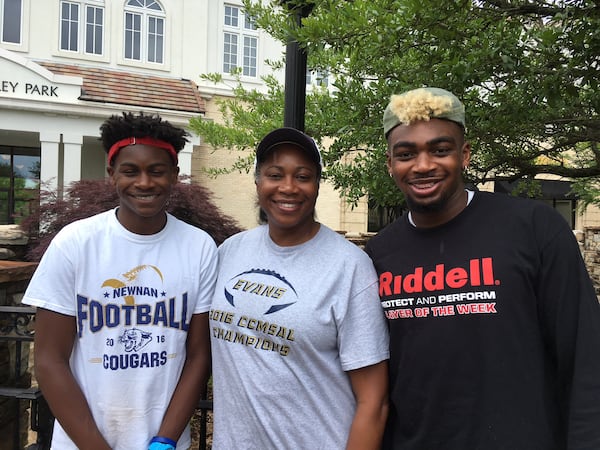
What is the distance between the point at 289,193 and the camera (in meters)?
1.84

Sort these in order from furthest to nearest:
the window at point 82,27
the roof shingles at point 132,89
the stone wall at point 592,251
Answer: the window at point 82,27
the roof shingles at point 132,89
the stone wall at point 592,251

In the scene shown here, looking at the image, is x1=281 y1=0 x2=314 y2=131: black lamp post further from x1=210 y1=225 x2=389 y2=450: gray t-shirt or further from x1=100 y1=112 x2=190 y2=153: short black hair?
x1=210 y1=225 x2=389 y2=450: gray t-shirt

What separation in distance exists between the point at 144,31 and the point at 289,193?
14426 millimetres

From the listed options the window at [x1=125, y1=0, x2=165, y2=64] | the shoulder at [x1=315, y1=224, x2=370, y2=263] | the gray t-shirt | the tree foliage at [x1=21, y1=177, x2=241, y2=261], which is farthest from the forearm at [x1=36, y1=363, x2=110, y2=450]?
the window at [x1=125, y1=0, x2=165, y2=64]

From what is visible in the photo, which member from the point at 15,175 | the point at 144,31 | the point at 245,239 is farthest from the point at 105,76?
the point at 245,239

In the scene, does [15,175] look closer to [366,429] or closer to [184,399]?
[184,399]

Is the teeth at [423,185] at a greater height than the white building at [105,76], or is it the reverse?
the white building at [105,76]

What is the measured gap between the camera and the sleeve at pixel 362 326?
1.66m

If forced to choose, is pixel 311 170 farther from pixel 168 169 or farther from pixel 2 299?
pixel 2 299

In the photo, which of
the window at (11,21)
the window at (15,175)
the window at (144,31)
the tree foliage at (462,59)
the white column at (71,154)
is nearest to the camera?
the tree foliage at (462,59)

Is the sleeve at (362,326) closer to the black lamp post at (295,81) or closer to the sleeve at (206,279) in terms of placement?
the sleeve at (206,279)

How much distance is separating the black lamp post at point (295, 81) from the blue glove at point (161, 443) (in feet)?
5.87

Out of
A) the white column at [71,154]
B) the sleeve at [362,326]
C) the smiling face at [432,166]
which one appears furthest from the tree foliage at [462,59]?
the white column at [71,154]

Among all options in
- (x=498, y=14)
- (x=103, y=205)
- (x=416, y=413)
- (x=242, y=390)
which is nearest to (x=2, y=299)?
(x=103, y=205)
